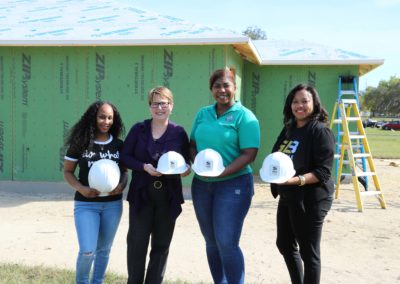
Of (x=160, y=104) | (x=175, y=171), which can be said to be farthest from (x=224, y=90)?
(x=175, y=171)

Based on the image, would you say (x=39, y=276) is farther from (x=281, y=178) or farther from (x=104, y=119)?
(x=281, y=178)

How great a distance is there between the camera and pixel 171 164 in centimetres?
337

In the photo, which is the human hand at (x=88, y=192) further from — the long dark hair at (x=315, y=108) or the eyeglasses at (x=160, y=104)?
the long dark hair at (x=315, y=108)

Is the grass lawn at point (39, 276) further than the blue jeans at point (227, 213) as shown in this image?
Yes

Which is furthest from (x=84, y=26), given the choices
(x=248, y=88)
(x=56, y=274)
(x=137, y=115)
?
(x=56, y=274)

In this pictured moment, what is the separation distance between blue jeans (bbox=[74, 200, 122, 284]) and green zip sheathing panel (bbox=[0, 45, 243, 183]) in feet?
17.0

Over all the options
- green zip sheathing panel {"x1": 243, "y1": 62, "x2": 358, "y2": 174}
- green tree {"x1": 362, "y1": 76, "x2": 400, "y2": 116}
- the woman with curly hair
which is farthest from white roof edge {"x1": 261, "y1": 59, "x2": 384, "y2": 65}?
green tree {"x1": 362, "y1": 76, "x2": 400, "y2": 116}

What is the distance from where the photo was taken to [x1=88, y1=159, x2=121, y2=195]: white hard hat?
11.2 ft

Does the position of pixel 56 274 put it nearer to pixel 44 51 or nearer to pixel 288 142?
pixel 288 142

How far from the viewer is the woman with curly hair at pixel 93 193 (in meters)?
3.51

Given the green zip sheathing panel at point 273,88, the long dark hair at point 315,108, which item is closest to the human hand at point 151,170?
the long dark hair at point 315,108

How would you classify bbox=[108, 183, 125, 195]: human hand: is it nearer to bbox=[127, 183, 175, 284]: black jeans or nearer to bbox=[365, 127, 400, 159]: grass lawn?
bbox=[127, 183, 175, 284]: black jeans

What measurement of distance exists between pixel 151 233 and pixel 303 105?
155 cm

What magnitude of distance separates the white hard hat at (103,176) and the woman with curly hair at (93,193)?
10cm
